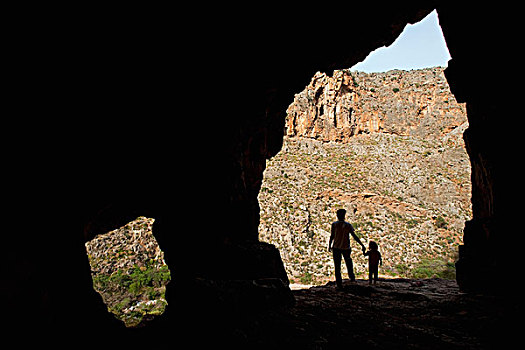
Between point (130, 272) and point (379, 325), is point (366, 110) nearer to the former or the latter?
point (130, 272)

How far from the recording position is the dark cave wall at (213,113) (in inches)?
205

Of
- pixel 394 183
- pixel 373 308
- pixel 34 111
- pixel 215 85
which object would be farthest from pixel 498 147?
pixel 394 183

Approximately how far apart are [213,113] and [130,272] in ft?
65.5

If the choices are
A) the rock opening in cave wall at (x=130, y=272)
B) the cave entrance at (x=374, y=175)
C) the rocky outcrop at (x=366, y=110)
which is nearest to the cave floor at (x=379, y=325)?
the rock opening in cave wall at (x=130, y=272)

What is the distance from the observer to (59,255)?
5.23m

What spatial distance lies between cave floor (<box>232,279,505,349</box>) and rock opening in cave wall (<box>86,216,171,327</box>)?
1481 centimetres

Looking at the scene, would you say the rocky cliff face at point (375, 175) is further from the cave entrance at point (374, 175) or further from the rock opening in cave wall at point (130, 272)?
the rock opening in cave wall at point (130, 272)

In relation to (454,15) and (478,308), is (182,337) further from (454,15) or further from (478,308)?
(454,15)

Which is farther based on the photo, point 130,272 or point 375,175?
point 375,175

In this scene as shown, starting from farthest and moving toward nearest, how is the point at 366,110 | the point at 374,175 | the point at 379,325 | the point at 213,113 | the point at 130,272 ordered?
the point at 366,110 → the point at 374,175 → the point at 130,272 → the point at 213,113 → the point at 379,325

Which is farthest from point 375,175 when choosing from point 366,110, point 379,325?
point 379,325

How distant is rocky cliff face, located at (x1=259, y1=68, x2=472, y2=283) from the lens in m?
27.5

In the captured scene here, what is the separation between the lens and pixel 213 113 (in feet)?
25.7

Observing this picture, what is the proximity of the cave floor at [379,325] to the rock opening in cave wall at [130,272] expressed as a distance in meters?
14.8
